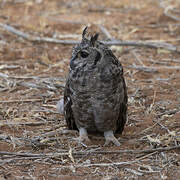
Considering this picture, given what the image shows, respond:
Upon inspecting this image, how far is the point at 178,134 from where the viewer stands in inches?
162

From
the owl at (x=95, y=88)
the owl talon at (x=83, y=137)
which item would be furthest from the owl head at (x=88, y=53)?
the owl talon at (x=83, y=137)

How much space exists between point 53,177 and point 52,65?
136 inches

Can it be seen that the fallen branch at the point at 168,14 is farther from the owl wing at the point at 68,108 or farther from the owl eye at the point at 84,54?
the owl eye at the point at 84,54

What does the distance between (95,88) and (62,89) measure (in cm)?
194

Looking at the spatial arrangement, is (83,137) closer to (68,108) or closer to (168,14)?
(68,108)

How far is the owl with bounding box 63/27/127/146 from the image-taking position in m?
3.79

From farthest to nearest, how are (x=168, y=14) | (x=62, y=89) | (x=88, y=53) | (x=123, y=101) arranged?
(x=168, y=14), (x=62, y=89), (x=123, y=101), (x=88, y=53)

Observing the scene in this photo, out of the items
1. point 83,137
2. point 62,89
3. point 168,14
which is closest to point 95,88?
point 83,137

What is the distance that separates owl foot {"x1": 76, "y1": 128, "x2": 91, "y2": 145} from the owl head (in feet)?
2.37

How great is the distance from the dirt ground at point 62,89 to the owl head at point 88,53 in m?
0.77

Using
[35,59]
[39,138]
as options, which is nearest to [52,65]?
[35,59]

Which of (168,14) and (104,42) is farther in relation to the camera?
(168,14)

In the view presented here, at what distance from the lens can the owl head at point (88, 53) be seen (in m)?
3.74

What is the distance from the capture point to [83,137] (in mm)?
4168
